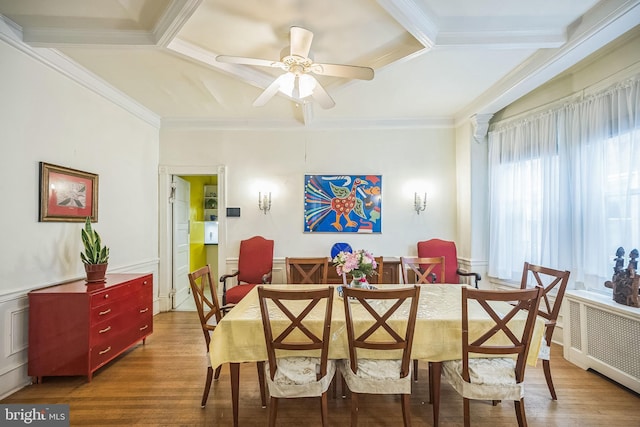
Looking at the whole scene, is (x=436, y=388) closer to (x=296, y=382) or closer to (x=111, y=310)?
(x=296, y=382)

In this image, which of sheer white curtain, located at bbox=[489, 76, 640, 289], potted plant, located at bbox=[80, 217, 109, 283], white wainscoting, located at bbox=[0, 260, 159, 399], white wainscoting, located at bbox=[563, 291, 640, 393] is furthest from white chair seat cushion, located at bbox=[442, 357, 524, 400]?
white wainscoting, located at bbox=[0, 260, 159, 399]

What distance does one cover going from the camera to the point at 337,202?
4309 millimetres

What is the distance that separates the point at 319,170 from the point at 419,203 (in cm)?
156

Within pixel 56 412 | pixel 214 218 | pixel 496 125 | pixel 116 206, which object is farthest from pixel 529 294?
pixel 214 218

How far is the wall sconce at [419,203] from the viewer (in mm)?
4312

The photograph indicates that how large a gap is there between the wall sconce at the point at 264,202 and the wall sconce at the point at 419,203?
2.17 m

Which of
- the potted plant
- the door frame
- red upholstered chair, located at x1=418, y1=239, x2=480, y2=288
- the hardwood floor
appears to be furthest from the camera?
the door frame

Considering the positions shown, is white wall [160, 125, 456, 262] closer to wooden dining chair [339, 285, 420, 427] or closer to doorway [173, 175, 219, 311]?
doorway [173, 175, 219, 311]

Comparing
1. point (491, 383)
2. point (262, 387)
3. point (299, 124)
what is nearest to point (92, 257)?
point (262, 387)

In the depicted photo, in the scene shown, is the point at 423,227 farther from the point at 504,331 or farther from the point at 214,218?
the point at 214,218

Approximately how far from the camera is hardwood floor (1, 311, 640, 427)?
6.61ft

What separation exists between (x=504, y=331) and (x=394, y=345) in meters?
0.65

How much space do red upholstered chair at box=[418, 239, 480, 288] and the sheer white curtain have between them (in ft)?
1.46
